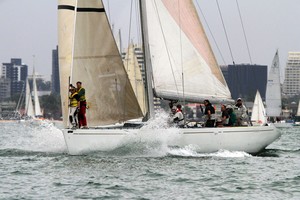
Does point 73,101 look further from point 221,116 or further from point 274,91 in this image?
point 274,91

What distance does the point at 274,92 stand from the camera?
94000 millimetres

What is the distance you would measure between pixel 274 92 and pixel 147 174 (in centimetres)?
7197

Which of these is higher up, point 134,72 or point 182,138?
point 134,72

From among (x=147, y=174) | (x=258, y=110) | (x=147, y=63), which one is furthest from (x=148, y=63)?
(x=258, y=110)

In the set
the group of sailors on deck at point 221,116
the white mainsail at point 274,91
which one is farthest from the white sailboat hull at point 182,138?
the white mainsail at point 274,91

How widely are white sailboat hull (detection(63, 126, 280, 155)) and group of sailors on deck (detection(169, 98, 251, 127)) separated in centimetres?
76

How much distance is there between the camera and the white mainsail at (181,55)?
96.9ft

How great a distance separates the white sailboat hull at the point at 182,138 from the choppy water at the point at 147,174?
0.75 ft

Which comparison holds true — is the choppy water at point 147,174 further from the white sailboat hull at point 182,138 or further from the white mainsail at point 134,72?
the white mainsail at point 134,72

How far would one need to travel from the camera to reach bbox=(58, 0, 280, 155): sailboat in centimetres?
2944

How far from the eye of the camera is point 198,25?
30.4 m

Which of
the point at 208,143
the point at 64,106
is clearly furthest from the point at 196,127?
the point at 64,106

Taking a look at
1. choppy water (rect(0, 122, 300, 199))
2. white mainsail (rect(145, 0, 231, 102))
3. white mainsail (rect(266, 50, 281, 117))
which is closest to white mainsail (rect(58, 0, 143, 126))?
white mainsail (rect(145, 0, 231, 102))

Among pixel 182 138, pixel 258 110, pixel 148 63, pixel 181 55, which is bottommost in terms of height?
pixel 182 138
